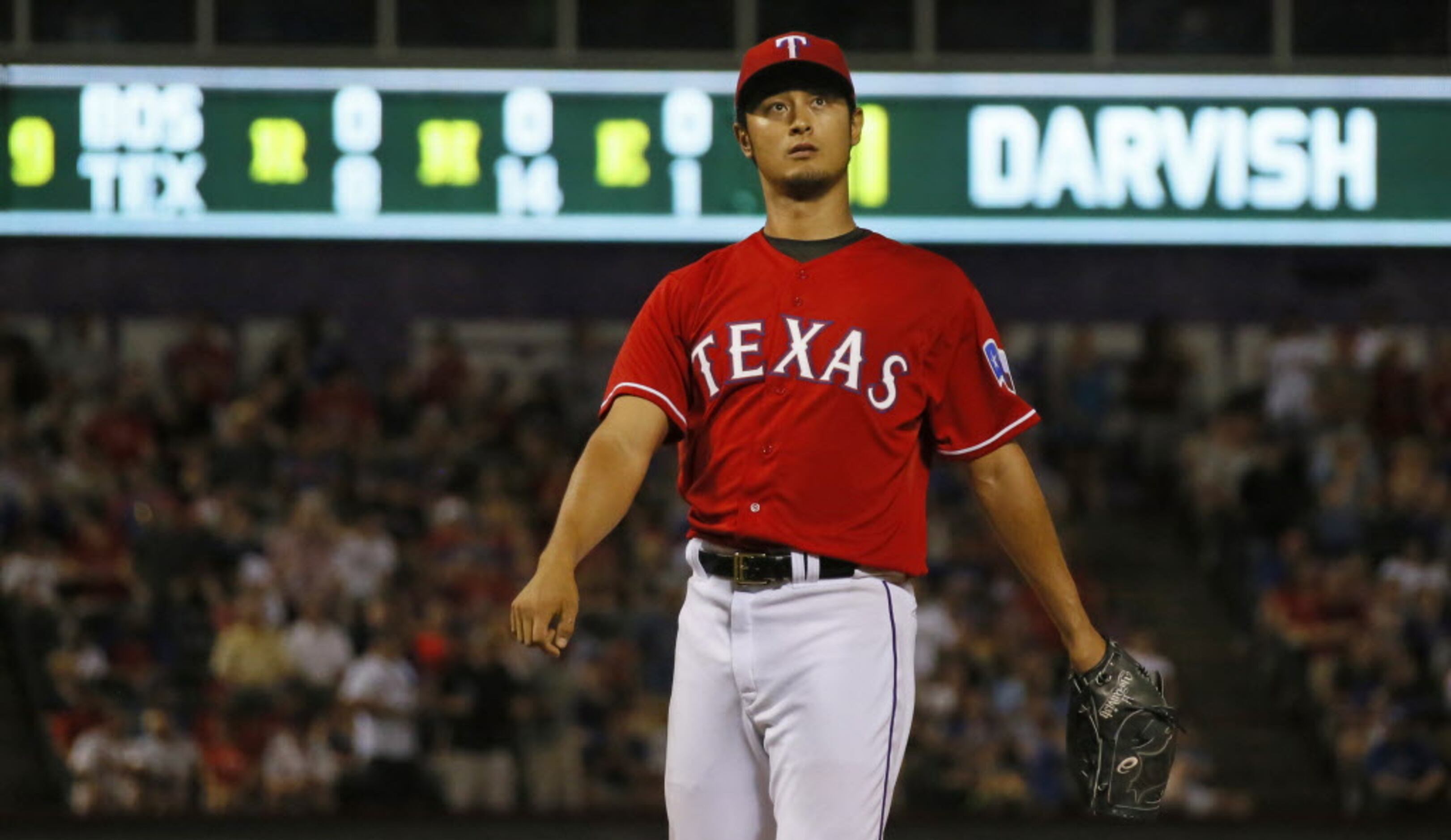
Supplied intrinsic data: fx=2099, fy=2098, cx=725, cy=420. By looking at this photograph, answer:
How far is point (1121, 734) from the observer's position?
11.6 ft

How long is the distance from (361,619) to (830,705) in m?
7.12

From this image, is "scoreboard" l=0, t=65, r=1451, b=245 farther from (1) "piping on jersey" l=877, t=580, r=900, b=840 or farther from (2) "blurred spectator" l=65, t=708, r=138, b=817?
(1) "piping on jersey" l=877, t=580, r=900, b=840

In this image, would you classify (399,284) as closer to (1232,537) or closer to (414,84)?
(414,84)

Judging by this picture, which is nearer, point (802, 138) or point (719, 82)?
point (802, 138)

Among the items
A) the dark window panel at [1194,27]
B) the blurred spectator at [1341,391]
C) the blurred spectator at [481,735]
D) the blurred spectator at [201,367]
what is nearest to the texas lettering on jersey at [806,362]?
the blurred spectator at [481,735]

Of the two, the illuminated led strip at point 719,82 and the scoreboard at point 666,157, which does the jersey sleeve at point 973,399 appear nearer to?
the scoreboard at point 666,157

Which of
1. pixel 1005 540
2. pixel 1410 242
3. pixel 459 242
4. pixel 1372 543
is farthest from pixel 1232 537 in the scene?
pixel 1005 540

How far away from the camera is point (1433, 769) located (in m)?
9.75

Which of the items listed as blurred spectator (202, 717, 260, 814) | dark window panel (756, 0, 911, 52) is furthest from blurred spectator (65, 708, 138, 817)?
dark window panel (756, 0, 911, 52)

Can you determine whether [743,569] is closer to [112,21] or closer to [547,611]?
[547,611]

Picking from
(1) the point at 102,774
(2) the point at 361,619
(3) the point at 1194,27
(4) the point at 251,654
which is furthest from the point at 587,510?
(3) the point at 1194,27

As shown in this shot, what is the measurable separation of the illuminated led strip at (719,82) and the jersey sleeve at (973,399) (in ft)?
29.3

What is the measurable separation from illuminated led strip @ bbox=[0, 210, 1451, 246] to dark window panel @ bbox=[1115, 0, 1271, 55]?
1156 millimetres

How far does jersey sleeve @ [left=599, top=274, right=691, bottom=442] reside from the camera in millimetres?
3422
